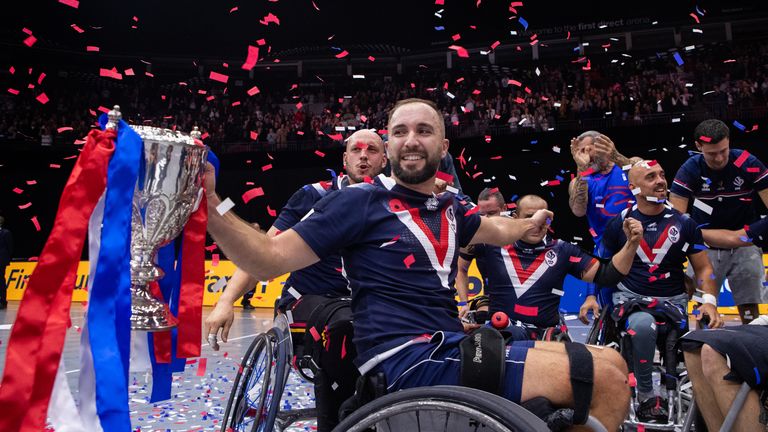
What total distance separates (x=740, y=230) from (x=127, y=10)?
792 inches

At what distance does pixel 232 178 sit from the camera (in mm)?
17172

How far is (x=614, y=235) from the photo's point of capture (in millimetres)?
3988

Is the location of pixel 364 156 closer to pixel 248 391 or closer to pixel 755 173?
pixel 248 391

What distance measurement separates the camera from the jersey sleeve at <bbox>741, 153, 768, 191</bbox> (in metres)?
4.43

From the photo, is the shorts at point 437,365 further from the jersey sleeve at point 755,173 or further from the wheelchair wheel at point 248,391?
the jersey sleeve at point 755,173

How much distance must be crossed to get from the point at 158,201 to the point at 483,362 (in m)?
0.92

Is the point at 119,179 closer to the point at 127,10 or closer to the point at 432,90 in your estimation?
the point at 432,90

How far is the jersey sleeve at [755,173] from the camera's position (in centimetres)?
443

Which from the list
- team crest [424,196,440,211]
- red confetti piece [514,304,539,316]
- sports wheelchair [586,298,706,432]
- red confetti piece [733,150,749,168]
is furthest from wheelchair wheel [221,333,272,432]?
red confetti piece [733,150,749,168]

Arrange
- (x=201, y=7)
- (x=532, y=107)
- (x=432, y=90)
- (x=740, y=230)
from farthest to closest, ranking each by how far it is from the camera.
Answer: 1. (x=201, y=7)
2. (x=432, y=90)
3. (x=532, y=107)
4. (x=740, y=230)

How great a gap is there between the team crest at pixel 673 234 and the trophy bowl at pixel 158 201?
10.2 feet

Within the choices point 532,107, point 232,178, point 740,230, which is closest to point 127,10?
point 232,178

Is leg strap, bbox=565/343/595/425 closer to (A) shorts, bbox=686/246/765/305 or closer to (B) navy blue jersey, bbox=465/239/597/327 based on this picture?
(B) navy blue jersey, bbox=465/239/597/327

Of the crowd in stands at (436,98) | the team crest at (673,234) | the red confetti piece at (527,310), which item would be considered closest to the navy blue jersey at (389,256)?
the red confetti piece at (527,310)
